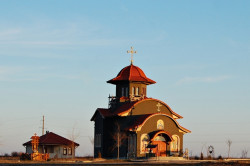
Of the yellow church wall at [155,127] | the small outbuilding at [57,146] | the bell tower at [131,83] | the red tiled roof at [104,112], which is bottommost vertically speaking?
the small outbuilding at [57,146]

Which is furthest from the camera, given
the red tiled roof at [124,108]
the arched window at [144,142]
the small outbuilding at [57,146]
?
the small outbuilding at [57,146]

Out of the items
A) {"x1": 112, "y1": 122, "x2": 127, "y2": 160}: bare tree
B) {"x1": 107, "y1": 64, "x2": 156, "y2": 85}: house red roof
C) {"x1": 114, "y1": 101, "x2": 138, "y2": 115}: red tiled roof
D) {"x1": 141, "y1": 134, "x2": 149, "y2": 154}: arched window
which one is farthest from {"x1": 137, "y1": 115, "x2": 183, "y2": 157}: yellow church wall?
{"x1": 107, "y1": 64, "x2": 156, "y2": 85}: house red roof

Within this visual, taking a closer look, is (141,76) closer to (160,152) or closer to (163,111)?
(163,111)

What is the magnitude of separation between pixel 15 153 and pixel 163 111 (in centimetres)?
1961

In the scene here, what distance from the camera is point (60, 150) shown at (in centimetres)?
5569

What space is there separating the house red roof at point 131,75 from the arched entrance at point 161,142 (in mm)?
7649

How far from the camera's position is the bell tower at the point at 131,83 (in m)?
53.5

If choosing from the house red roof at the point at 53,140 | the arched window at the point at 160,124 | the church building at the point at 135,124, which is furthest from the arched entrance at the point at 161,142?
the house red roof at the point at 53,140

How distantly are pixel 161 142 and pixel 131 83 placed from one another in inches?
325

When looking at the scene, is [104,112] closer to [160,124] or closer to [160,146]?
[160,124]

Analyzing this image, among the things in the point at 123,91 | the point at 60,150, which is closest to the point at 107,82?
the point at 123,91

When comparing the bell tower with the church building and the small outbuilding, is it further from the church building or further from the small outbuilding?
the small outbuilding

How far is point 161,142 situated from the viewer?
160ft

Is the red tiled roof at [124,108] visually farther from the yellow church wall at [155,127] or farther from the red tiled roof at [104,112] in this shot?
the yellow church wall at [155,127]
